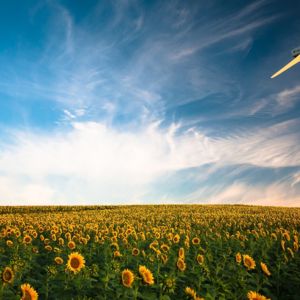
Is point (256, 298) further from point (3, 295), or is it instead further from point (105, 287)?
point (3, 295)

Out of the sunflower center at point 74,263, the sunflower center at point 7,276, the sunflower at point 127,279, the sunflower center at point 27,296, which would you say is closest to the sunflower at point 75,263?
the sunflower center at point 74,263

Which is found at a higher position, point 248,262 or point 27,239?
point 27,239

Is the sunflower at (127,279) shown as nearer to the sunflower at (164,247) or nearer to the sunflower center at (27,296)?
the sunflower center at (27,296)

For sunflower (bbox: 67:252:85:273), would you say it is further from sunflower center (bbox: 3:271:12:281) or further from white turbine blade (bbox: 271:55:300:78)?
white turbine blade (bbox: 271:55:300:78)

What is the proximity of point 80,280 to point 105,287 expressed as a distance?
1.91ft

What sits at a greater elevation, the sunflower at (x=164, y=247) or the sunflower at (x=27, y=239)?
the sunflower at (x=27, y=239)

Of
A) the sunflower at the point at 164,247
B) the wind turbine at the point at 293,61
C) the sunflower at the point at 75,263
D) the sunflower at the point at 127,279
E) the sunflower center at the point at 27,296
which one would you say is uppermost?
the wind turbine at the point at 293,61

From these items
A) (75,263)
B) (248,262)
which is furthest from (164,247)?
(75,263)

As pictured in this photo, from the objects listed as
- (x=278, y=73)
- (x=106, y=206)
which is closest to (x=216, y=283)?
(x=278, y=73)

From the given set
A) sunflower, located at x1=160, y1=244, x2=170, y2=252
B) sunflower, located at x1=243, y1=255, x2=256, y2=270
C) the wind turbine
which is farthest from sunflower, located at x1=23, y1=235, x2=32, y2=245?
the wind turbine

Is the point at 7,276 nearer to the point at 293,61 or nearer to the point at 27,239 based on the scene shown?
the point at 27,239

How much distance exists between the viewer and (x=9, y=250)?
11.6m

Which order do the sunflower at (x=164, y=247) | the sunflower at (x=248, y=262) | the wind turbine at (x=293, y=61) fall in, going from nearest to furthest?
the sunflower at (x=248, y=262) → the sunflower at (x=164, y=247) → the wind turbine at (x=293, y=61)

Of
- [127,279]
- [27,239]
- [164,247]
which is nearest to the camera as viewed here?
[127,279]
